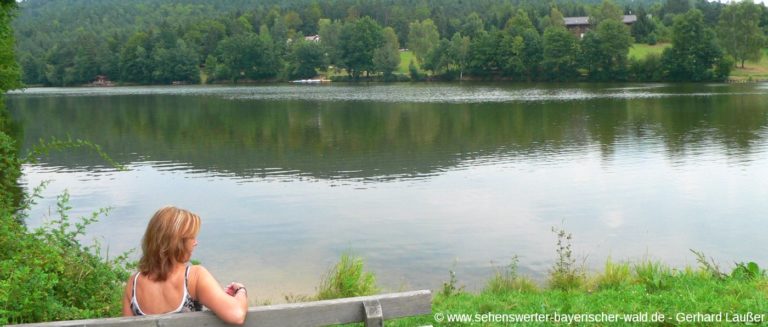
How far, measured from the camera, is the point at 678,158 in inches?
1060

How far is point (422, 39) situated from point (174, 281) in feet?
460

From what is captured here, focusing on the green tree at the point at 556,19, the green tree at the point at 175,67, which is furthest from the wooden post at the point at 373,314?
the green tree at the point at 175,67

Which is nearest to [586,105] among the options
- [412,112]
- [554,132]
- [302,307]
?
[412,112]

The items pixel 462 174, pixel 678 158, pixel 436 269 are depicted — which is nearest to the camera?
pixel 436 269

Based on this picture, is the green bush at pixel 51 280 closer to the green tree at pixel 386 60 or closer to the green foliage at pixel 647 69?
the green foliage at pixel 647 69

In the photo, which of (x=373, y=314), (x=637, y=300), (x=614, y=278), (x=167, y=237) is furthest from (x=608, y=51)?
(x=167, y=237)

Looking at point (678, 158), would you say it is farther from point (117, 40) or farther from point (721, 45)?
point (117, 40)

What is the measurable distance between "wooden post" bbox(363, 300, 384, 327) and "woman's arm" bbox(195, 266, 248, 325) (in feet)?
2.49

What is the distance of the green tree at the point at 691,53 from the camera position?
318 ft

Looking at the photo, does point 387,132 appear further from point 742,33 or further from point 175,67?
point 175,67

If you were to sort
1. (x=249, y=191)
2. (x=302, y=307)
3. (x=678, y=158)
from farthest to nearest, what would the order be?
(x=678, y=158) < (x=249, y=191) < (x=302, y=307)

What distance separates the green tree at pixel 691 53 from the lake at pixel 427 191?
56.7 meters

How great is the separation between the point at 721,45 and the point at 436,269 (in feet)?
337

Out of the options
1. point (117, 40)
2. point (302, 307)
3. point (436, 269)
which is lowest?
point (436, 269)
